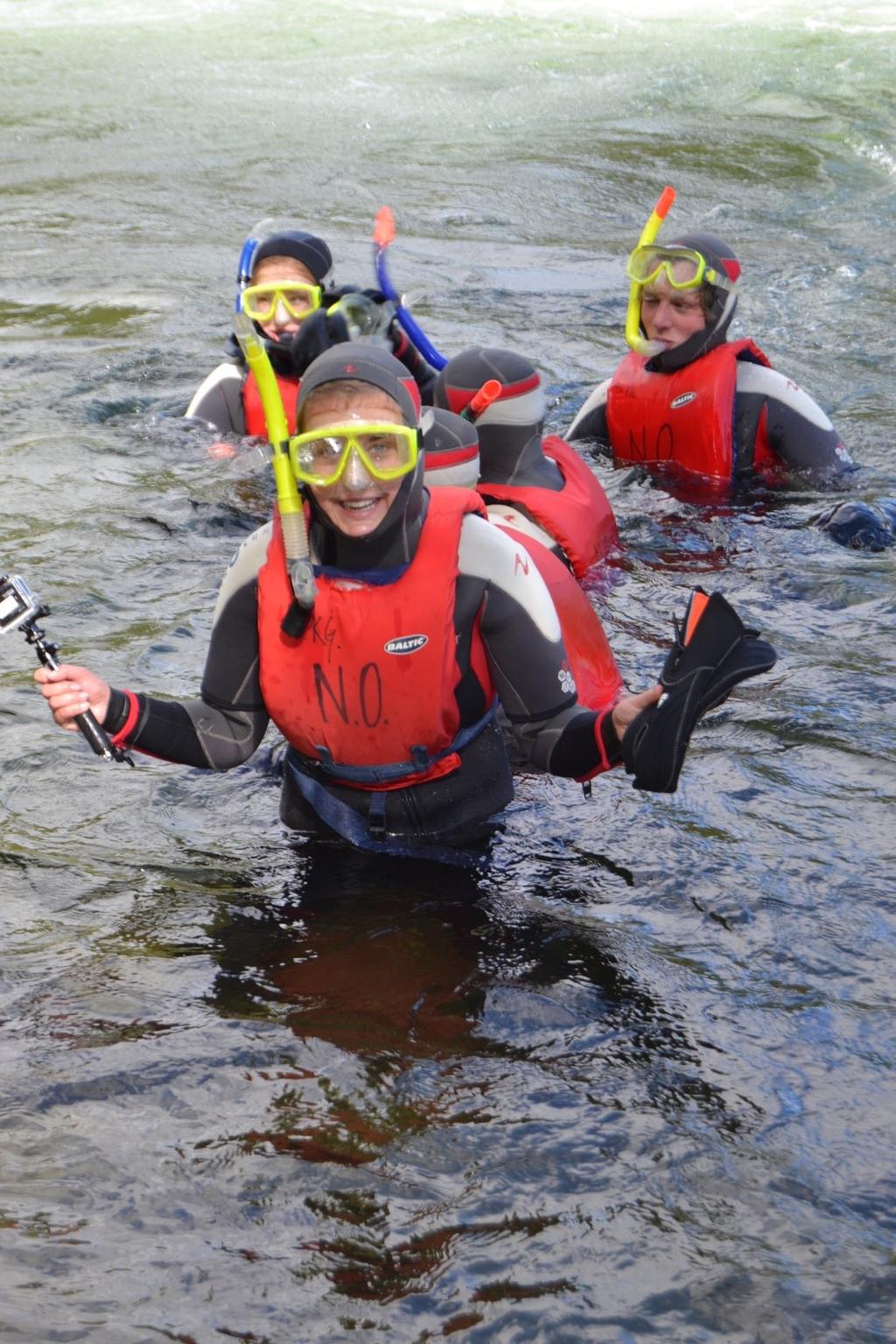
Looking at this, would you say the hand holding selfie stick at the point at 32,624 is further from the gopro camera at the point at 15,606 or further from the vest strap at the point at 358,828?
the vest strap at the point at 358,828

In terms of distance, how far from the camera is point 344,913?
3945 mm

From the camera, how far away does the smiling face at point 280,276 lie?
23.0 ft

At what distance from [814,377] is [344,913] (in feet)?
19.4

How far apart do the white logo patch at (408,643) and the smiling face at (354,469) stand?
25 centimetres

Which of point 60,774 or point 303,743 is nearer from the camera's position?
point 303,743

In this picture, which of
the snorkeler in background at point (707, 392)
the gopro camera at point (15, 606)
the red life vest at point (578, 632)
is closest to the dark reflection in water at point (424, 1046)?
the red life vest at point (578, 632)

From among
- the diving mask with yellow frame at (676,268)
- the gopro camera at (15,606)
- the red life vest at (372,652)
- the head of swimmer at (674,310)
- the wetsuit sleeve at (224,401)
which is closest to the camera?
the gopro camera at (15,606)

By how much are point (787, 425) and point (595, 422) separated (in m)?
0.95

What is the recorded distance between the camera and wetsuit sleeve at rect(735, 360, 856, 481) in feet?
21.9

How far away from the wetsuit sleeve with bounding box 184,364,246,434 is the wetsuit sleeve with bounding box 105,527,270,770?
3.87 meters

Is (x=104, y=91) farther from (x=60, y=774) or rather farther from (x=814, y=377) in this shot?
(x=60, y=774)

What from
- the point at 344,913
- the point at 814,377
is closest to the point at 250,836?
the point at 344,913

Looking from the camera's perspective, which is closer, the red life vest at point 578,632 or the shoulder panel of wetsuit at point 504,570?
the shoulder panel of wetsuit at point 504,570

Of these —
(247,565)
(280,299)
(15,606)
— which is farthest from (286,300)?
(15,606)
